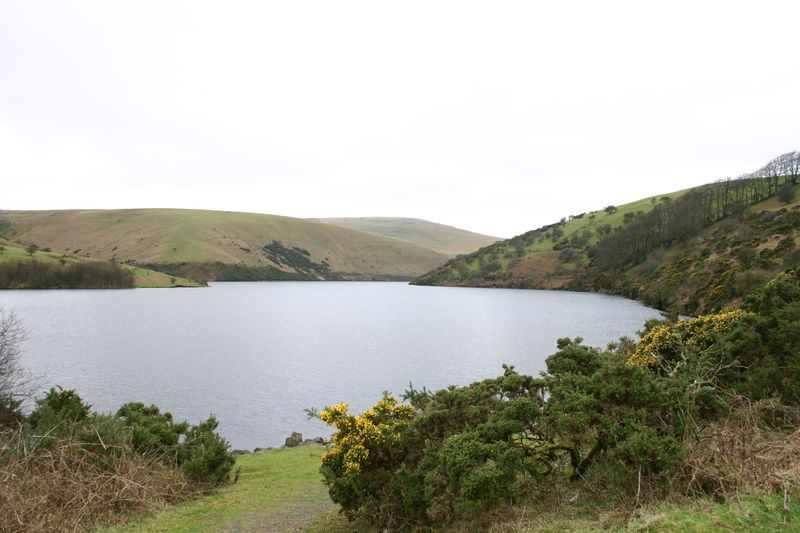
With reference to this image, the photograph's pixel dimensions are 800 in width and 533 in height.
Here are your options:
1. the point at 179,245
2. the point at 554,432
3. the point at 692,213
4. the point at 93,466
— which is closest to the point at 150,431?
the point at 93,466

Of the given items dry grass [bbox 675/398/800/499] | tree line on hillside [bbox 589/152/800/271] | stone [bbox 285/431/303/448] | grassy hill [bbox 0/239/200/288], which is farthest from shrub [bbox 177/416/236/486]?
grassy hill [bbox 0/239/200/288]

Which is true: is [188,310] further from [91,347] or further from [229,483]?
[229,483]

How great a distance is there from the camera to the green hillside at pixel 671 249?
170 feet

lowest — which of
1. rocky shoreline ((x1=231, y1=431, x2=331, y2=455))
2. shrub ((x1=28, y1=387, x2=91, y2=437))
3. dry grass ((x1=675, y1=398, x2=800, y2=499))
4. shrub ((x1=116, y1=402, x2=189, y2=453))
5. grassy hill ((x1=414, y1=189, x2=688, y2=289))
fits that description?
rocky shoreline ((x1=231, y1=431, x2=331, y2=455))

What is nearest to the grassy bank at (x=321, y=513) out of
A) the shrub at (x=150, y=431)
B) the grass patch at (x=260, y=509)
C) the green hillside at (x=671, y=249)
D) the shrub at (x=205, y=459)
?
the grass patch at (x=260, y=509)

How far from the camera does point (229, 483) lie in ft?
40.8

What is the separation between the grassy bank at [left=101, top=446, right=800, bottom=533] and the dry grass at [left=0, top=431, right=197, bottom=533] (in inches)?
19.7

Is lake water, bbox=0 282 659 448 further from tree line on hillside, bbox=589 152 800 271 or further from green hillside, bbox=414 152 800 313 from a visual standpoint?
tree line on hillside, bbox=589 152 800 271

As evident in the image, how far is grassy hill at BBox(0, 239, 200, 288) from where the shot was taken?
104 m

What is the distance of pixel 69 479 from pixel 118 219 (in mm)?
215342

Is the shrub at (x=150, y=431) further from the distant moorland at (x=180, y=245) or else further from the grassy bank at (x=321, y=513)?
the distant moorland at (x=180, y=245)

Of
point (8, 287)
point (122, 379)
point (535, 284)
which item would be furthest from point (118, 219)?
point (122, 379)

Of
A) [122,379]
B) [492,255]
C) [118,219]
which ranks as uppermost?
[118,219]

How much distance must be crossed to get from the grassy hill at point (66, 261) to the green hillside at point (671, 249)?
66263 millimetres
